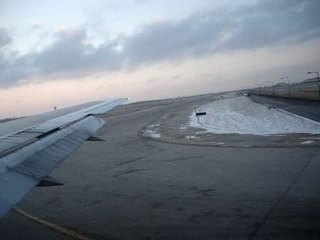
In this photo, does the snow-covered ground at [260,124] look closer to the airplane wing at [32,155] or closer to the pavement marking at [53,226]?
the pavement marking at [53,226]

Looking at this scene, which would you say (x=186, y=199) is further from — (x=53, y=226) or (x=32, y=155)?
(x=32, y=155)

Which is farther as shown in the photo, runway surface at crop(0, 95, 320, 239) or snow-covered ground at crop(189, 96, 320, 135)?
snow-covered ground at crop(189, 96, 320, 135)

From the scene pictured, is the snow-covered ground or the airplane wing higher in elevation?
the airplane wing

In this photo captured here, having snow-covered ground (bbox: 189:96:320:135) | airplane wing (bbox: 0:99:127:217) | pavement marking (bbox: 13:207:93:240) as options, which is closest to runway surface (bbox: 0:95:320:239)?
pavement marking (bbox: 13:207:93:240)

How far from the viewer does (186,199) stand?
12719mm

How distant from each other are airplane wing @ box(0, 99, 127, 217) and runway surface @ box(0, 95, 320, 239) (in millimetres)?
2518

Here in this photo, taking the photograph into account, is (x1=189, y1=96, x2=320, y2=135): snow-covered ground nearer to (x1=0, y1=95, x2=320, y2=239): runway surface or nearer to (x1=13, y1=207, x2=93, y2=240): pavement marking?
(x1=0, y1=95, x2=320, y2=239): runway surface

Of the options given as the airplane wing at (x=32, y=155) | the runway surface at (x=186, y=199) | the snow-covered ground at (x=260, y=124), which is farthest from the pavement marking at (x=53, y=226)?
the snow-covered ground at (x=260, y=124)

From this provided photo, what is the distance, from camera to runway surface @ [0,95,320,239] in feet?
32.1

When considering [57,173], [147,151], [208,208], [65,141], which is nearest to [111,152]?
[147,151]

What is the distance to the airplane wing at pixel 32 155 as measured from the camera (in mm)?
5504

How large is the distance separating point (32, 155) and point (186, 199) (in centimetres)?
666

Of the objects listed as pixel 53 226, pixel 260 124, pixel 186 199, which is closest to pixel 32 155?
pixel 53 226

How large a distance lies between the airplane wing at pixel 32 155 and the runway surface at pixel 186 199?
2.52 metres
